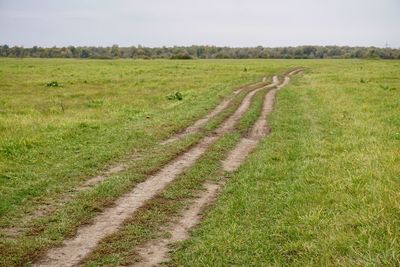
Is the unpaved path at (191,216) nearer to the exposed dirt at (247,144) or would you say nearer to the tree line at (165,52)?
the exposed dirt at (247,144)

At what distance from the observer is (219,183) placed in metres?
11.4

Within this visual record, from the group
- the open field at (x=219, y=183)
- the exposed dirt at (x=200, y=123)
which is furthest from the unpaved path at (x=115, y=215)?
the exposed dirt at (x=200, y=123)

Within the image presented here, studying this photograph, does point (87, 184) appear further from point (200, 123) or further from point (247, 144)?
point (200, 123)

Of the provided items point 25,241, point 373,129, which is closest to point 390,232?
point 25,241

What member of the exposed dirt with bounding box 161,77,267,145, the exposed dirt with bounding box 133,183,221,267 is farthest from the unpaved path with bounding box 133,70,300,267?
the exposed dirt with bounding box 161,77,267,145

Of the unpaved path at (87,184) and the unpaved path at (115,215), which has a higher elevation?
the unpaved path at (115,215)

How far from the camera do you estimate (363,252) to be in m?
6.73

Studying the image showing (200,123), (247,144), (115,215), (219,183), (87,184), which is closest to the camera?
(115,215)

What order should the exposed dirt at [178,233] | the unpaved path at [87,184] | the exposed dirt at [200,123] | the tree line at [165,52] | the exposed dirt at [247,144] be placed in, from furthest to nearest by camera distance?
1. the tree line at [165,52]
2. the exposed dirt at [200,123]
3. the exposed dirt at [247,144]
4. the unpaved path at [87,184]
5. the exposed dirt at [178,233]

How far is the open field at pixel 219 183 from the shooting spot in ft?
24.2

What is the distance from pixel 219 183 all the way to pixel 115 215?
3250 millimetres

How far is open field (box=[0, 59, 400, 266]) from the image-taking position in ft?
24.2

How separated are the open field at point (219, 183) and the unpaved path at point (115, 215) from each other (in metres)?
0.11

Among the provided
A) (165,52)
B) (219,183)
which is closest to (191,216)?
(219,183)
